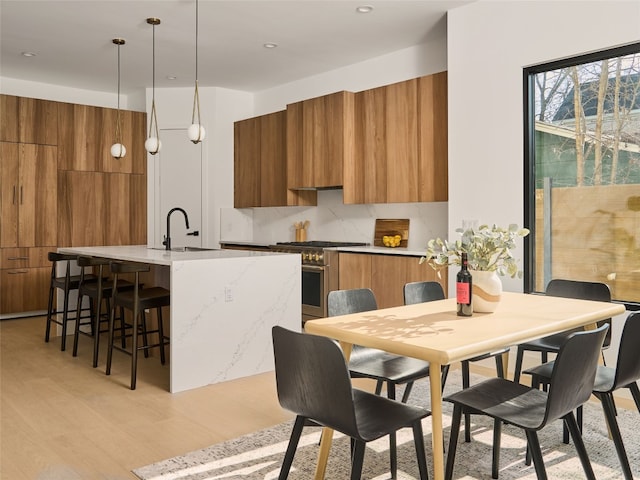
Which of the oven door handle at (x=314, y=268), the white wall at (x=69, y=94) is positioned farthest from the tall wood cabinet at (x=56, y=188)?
the oven door handle at (x=314, y=268)

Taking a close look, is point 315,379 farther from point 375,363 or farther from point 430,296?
point 430,296

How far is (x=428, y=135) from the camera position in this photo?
4875mm

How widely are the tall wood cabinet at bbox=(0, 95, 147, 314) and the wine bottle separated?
5.52 m

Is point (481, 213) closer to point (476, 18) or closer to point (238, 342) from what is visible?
point (476, 18)

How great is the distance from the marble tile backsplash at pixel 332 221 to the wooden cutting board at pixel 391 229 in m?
0.04

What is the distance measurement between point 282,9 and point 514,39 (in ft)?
6.04

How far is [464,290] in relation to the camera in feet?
7.96

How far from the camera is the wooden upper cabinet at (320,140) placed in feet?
18.0

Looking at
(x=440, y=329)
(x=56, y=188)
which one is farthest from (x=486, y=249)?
(x=56, y=188)

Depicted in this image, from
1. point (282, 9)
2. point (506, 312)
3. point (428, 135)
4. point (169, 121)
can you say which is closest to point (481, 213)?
point (428, 135)

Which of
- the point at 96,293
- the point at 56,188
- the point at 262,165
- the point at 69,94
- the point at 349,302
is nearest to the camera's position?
the point at 349,302

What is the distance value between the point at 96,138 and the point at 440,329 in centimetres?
592

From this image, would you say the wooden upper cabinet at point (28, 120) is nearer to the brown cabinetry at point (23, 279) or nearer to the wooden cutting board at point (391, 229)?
the brown cabinetry at point (23, 279)

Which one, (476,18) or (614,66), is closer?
(614,66)
